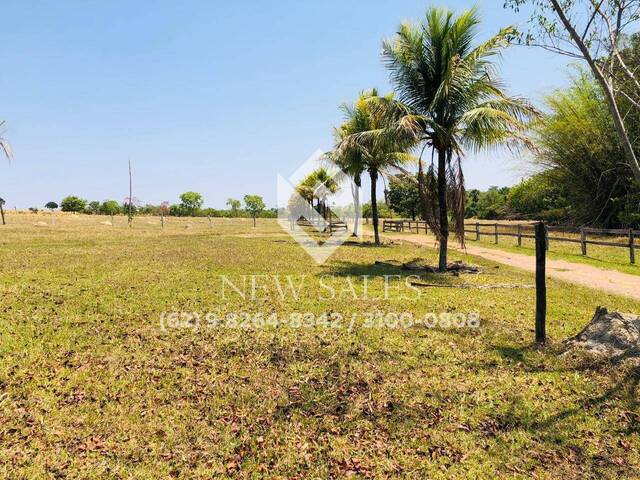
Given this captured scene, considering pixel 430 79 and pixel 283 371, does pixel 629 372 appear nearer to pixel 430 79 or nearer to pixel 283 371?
pixel 283 371

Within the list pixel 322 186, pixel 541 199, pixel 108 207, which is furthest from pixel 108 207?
pixel 541 199

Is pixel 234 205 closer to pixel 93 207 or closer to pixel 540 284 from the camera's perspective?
pixel 93 207

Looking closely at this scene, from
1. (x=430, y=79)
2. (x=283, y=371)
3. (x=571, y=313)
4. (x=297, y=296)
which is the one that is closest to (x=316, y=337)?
(x=283, y=371)

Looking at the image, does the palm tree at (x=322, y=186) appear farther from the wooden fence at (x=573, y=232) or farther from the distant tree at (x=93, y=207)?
the distant tree at (x=93, y=207)

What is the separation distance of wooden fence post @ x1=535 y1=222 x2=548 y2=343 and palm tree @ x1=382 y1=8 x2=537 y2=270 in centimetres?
592

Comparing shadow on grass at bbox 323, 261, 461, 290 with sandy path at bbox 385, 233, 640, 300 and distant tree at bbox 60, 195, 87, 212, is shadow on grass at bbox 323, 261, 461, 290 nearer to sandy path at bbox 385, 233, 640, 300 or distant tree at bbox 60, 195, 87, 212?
sandy path at bbox 385, 233, 640, 300

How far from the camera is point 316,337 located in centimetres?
639

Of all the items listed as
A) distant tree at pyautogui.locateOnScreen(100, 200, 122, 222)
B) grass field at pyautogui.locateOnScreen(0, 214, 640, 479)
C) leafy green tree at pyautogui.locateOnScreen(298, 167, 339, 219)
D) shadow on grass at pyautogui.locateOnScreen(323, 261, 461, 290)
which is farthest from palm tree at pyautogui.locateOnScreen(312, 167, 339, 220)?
distant tree at pyautogui.locateOnScreen(100, 200, 122, 222)

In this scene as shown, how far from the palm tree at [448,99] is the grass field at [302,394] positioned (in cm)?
486

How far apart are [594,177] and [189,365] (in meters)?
27.6

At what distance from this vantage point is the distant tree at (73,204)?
9771 cm

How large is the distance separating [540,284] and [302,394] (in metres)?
4.01

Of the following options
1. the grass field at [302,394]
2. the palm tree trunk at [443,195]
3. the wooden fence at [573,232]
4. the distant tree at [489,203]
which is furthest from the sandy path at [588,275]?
the distant tree at [489,203]

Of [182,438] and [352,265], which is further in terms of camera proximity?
[352,265]
